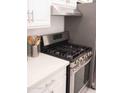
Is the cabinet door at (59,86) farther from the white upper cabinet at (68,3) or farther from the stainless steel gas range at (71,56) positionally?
the white upper cabinet at (68,3)

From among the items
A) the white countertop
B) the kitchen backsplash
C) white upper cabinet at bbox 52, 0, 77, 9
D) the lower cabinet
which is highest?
white upper cabinet at bbox 52, 0, 77, 9

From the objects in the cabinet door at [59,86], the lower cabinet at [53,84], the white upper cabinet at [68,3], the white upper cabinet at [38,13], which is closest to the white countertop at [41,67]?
the lower cabinet at [53,84]

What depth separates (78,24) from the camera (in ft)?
8.20

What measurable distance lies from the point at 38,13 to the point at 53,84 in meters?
0.86

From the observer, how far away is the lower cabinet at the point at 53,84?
1.17 meters

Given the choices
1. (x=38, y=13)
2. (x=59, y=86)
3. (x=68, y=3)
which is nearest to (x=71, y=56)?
(x=59, y=86)

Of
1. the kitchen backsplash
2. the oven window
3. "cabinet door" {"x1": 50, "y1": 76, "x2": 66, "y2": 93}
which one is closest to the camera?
"cabinet door" {"x1": 50, "y1": 76, "x2": 66, "y2": 93}

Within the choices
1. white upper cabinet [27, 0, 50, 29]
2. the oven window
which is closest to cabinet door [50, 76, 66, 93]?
the oven window

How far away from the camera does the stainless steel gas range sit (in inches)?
66.0

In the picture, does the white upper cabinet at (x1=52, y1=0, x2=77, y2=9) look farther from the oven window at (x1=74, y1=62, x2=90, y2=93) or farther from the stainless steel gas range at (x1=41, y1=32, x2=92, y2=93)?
the oven window at (x1=74, y1=62, x2=90, y2=93)

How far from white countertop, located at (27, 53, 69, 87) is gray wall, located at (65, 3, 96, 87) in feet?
3.08
